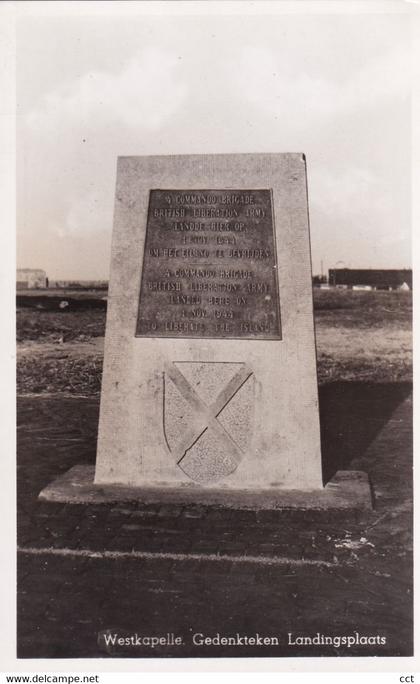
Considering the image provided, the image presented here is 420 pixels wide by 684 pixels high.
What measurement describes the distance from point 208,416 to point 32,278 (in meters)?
6.42

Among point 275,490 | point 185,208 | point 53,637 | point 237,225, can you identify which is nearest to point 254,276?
point 237,225

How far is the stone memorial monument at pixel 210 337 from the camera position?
5160 millimetres

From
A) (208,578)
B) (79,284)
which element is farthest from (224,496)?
(79,284)

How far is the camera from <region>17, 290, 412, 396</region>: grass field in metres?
10.4

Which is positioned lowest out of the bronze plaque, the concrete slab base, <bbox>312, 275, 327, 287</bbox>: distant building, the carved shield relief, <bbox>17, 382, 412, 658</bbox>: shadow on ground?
<bbox>17, 382, 412, 658</bbox>: shadow on ground

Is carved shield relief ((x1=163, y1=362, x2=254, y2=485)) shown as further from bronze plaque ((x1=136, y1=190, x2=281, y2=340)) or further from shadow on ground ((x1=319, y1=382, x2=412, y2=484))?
shadow on ground ((x1=319, y1=382, x2=412, y2=484))

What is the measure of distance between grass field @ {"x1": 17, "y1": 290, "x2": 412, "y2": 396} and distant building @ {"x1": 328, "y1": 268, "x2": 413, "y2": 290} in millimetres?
190

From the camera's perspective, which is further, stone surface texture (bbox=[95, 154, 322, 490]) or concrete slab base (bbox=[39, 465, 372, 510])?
stone surface texture (bbox=[95, 154, 322, 490])

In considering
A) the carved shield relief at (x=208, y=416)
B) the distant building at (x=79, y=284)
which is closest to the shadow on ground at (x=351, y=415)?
the carved shield relief at (x=208, y=416)

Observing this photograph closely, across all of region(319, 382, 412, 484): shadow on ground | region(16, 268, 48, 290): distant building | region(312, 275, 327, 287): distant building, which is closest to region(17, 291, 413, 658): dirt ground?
region(319, 382, 412, 484): shadow on ground

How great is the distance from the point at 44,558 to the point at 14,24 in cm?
392

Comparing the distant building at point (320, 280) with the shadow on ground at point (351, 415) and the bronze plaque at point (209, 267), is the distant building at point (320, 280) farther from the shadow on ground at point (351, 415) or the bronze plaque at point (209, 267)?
the bronze plaque at point (209, 267)

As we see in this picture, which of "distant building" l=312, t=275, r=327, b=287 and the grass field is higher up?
"distant building" l=312, t=275, r=327, b=287

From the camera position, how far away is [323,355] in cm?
1148
